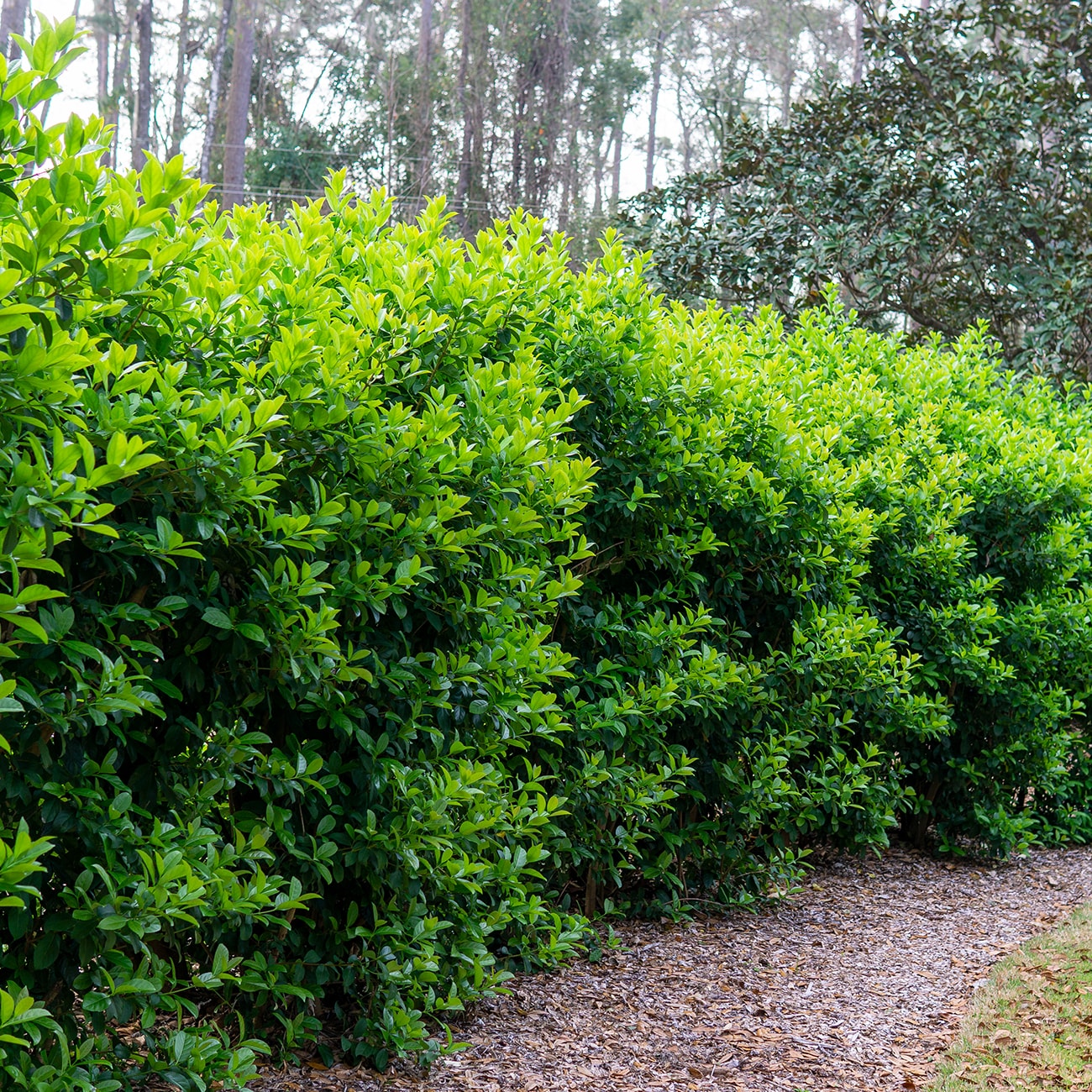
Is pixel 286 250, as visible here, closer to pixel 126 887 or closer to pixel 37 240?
pixel 37 240

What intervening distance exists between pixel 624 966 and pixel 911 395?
4.03 metres

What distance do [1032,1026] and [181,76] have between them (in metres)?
34.4

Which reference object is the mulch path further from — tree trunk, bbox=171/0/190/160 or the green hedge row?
tree trunk, bbox=171/0/190/160

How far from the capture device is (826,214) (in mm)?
11664

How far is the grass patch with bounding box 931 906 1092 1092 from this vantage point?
3.71 meters

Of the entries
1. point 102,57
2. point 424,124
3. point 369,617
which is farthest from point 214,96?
point 369,617

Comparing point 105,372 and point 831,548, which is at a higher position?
point 105,372

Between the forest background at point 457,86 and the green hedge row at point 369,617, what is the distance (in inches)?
743

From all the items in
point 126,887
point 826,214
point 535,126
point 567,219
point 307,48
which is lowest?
point 126,887

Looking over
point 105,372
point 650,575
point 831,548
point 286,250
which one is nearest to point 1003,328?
point 831,548

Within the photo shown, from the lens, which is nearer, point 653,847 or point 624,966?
point 624,966

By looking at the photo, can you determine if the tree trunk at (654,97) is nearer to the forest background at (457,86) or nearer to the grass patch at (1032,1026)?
the forest background at (457,86)

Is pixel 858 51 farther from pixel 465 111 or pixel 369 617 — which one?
pixel 369 617

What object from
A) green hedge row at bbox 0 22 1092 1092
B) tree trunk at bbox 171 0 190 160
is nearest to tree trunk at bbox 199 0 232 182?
tree trunk at bbox 171 0 190 160
